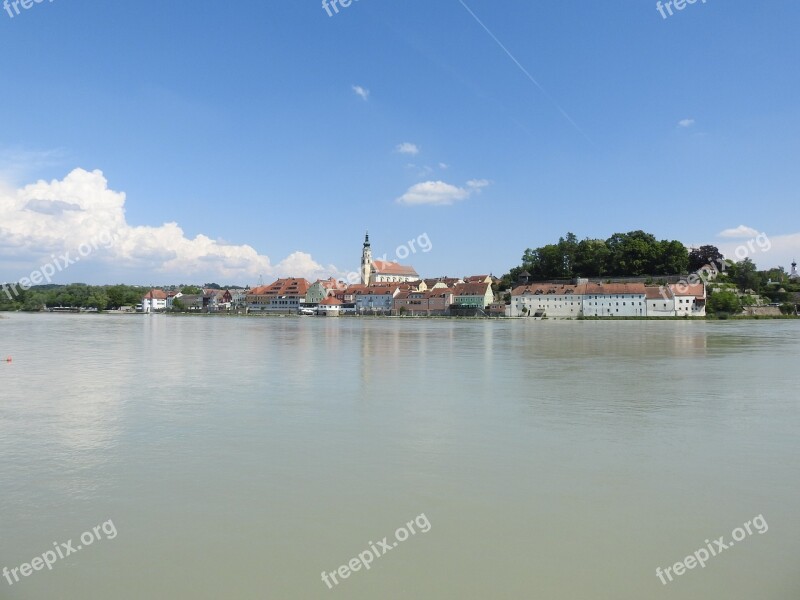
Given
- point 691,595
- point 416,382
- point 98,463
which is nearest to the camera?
point 691,595

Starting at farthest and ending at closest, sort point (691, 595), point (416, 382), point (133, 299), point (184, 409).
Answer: point (133, 299) → point (416, 382) → point (184, 409) → point (691, 595)

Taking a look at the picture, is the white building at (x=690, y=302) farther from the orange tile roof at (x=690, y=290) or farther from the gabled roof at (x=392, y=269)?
the gabled roof at (x=392, y=269)

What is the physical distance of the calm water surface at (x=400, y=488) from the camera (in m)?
5.27

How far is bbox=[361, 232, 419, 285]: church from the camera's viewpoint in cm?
13488

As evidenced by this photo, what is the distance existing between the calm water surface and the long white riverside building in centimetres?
7390

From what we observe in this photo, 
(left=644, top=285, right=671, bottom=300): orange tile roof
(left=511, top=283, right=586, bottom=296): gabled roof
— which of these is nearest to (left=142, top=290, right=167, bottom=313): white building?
(left=511, top=283, right=586, bottom=296): gabled roof

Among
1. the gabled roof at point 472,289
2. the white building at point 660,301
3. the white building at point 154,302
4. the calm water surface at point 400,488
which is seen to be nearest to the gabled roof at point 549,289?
the gabled roof at point 472,289

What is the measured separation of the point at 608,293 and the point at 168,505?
88251 mm

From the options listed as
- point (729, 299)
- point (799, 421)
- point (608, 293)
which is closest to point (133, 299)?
point (608, 293)

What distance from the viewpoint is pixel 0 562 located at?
218 inches

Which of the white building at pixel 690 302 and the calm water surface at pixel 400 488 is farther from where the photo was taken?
the white building at pixel 690 302

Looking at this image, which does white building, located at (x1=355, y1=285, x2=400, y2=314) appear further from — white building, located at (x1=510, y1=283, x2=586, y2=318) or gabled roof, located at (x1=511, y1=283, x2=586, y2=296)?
white building, located at (x1=510, y1=283, x2=586, y2=318)

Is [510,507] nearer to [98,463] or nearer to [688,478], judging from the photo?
[688,478]

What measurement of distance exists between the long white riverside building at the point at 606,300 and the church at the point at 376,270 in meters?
45.6
